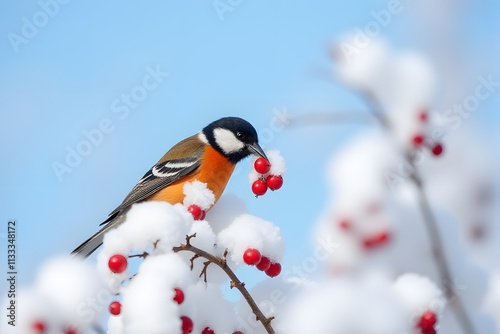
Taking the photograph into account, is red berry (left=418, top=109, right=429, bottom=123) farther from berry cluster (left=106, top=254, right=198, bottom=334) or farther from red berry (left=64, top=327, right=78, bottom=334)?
red berry (left=64, top=327, right=78, bottom=334)

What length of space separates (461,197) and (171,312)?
1368mm

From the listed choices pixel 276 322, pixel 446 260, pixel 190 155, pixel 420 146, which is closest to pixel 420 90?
pixel 420 146

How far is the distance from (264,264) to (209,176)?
1954 mm

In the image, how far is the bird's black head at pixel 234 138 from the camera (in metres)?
3.99

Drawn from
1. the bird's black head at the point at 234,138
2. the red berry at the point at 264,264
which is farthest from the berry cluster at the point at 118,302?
the bird's black head at the point at 234,138

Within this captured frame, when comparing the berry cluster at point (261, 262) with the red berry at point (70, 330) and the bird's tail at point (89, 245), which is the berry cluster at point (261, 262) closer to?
the red berry at point (70, 330)

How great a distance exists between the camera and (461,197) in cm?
262

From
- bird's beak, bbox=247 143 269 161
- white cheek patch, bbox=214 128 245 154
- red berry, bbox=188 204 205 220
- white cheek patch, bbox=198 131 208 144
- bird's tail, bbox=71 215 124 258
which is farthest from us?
white cheek patch, bbox=198 131 208 144

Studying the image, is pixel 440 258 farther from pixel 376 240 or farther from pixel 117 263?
pixel 117 263

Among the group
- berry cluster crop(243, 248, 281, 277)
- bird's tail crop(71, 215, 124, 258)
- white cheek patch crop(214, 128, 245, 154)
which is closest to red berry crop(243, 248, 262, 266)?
berry cluster crop(243, 248, 281, 277)

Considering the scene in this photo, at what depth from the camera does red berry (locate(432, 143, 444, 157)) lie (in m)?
2.72

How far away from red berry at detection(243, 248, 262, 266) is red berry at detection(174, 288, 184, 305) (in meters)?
0.36

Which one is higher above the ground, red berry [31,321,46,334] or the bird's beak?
the bird's beak

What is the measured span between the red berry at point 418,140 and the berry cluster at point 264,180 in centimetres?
60
